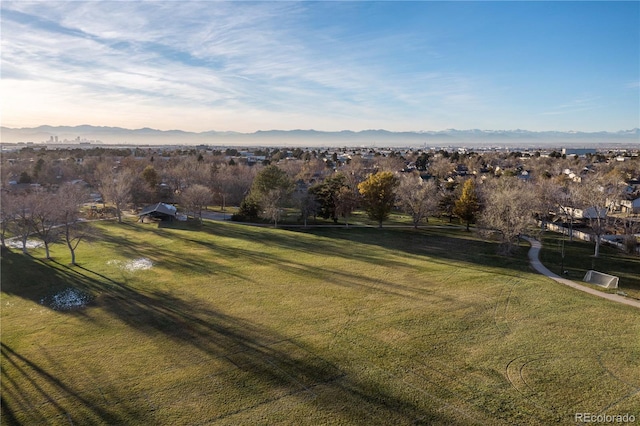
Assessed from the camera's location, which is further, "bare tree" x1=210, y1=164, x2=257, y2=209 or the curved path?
"bare tree" x1=210, y1=164, x2=257, y2=209

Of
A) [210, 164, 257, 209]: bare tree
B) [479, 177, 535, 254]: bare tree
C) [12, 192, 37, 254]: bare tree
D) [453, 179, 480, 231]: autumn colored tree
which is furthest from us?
[210, 164, 257, 209]: bare tree

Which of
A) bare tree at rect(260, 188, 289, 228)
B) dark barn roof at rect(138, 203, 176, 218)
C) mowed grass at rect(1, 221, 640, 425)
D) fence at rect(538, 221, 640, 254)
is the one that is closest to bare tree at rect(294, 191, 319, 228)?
bare tree at rect(260, 188, 289, 228)

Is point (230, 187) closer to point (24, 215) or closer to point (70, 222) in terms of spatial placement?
point (70, 222)

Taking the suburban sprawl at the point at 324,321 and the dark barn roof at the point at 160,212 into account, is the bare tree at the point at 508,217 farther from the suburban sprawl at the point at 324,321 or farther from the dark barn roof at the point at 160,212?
the dark barn roof at the point at 160,212

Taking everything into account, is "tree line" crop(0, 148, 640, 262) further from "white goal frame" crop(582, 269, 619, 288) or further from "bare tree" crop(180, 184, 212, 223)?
"white goal frame" crop(582, 269, 619, 288)

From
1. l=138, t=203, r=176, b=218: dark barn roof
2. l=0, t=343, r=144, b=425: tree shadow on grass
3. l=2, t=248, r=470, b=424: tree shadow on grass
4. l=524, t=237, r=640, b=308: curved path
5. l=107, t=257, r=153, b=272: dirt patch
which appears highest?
l=138, t=203, r=176, b=218: dark barn roof

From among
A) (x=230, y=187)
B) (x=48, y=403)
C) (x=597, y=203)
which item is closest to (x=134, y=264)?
(x=48, y=403)

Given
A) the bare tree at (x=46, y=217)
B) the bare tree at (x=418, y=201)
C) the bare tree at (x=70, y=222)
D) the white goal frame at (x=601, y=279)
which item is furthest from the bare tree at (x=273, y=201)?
the white goal frame at (x=601, y=279)
